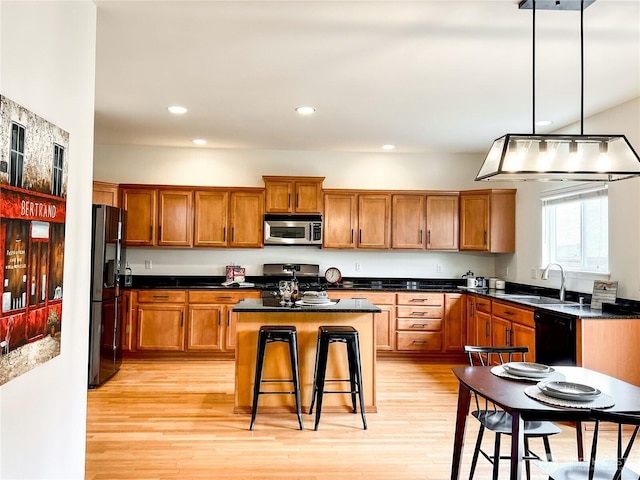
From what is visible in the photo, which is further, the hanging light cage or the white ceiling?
the white ceiling

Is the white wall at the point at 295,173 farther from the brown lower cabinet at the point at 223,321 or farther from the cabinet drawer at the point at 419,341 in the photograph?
the cabinet drawer at the point at 419,341

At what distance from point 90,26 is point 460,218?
476 cm

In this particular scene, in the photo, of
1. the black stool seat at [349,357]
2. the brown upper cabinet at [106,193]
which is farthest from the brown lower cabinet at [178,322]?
the black stool seat at [349,357]

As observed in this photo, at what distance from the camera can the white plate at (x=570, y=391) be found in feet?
6.39

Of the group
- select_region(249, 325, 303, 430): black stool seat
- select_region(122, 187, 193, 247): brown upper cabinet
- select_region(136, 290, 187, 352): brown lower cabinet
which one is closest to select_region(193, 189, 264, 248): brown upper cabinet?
select_region(122, 187, 193, 247): brown upper cabinet

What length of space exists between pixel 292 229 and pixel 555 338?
10.5ft

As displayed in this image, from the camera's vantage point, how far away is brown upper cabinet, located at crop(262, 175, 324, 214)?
19.2 ft

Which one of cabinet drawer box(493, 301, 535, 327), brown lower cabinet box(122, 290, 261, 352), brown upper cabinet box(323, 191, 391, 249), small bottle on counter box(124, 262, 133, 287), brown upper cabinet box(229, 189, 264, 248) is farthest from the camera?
brown upper cabinet box(323, 191, 391, 249)

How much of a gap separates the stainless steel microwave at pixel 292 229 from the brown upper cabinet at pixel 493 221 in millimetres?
1951

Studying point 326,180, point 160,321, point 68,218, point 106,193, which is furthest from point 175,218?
point 68,218

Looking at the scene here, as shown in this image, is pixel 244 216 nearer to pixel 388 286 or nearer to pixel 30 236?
pixel 388 286

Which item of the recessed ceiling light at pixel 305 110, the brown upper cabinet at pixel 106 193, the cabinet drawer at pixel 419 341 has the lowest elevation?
the cabinet drawer at pixel 419 341

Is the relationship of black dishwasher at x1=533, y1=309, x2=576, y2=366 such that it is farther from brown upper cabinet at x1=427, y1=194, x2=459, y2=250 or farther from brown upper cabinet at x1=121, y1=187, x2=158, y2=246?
brown upper cabinet at x1=121, y1=187, x2=158, y2=246

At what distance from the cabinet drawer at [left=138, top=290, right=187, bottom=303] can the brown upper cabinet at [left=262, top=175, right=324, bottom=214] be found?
1435 millimetres
